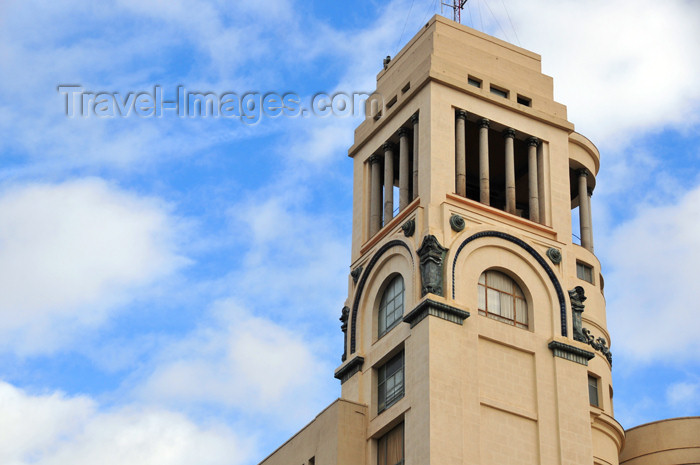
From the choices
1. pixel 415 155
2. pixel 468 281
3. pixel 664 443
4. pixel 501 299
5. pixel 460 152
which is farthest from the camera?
pixel 664 443

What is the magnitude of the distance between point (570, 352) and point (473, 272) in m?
5.59

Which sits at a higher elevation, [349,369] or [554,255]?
[554,255]

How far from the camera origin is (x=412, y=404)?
197ft

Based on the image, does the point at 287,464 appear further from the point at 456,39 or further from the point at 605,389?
the point at 456,39

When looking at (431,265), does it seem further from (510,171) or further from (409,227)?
(510,171)

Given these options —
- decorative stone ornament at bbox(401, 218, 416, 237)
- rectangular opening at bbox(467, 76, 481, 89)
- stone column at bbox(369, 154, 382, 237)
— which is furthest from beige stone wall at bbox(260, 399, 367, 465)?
rectangular opening at bbox(467, 76, 481, 89)

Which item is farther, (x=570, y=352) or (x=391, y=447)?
(x=570, y=352)

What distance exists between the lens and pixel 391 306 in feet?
216

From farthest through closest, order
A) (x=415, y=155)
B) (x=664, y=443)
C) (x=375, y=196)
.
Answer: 1. (x=375, y=196)
2. (x=664, y=443)
3. (x=415, y=155)

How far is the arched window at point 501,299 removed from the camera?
212ft

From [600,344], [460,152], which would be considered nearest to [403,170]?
[460,152]

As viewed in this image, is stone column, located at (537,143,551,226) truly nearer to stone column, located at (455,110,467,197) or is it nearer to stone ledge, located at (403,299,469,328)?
stone column, located at (455,110,467,197)

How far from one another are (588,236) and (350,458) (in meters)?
19.2

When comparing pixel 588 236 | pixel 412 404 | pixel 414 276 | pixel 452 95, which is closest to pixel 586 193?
pixel 588 236
